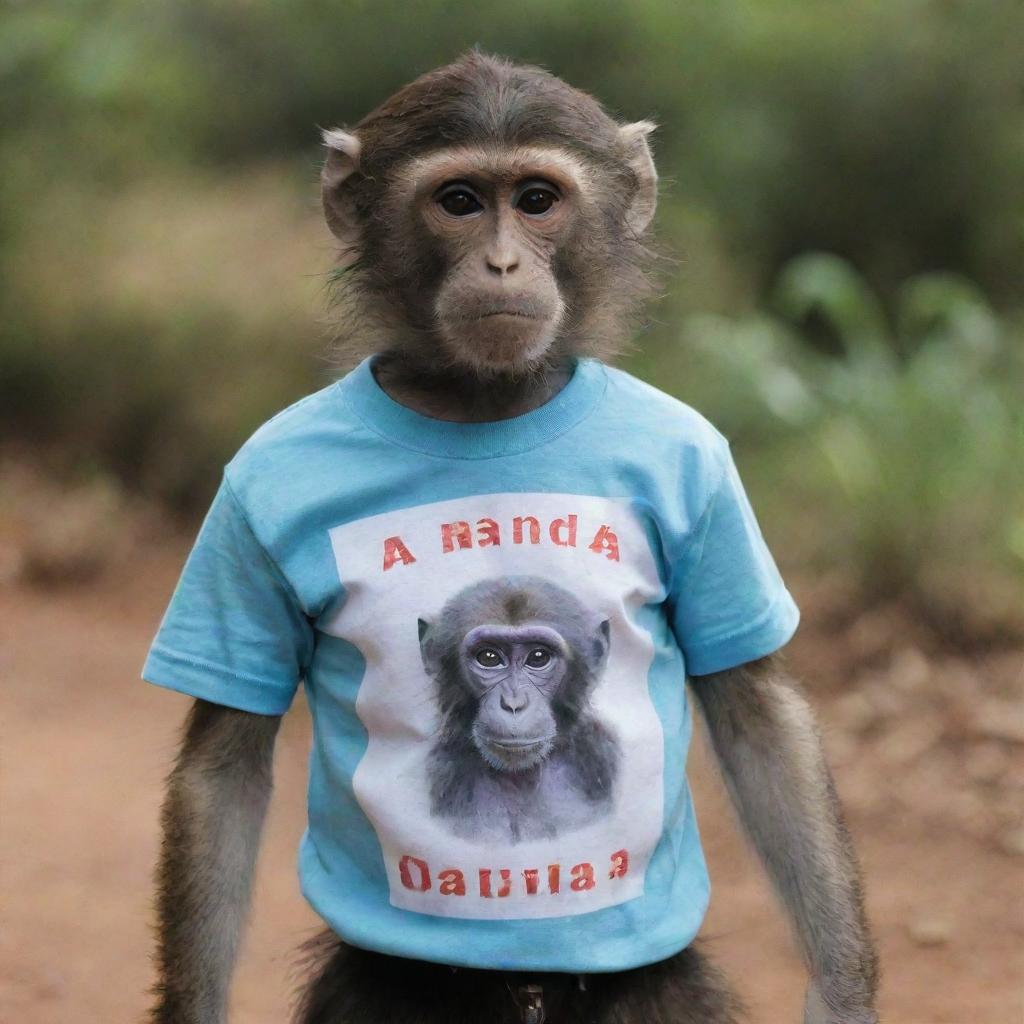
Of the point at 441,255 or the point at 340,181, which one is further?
the point at 340,181

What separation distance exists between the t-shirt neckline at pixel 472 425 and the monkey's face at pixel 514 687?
279mm

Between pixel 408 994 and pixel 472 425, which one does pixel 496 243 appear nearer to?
pixel 472 425

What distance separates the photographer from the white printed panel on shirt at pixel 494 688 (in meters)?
2.54

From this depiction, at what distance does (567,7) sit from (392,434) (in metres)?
7.62

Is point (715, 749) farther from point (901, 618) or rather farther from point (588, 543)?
point (901, 618)

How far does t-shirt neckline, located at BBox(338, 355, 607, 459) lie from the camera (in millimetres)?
2605

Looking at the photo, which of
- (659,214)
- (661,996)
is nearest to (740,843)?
(661,996)

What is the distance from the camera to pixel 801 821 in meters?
2.84

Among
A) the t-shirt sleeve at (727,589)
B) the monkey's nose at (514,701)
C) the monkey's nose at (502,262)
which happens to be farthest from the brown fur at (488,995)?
the monkey's nose at (502,262)

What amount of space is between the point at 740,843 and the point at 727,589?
2419 mm

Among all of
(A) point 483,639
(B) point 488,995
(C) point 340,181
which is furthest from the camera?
(C) point 340,181

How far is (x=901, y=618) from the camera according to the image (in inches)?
229

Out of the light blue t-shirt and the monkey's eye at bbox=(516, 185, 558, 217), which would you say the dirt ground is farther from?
the monkey's eye at bbox=(516, 185, 558, 217)

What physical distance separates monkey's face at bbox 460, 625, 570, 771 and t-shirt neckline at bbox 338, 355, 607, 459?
28 centimetres
